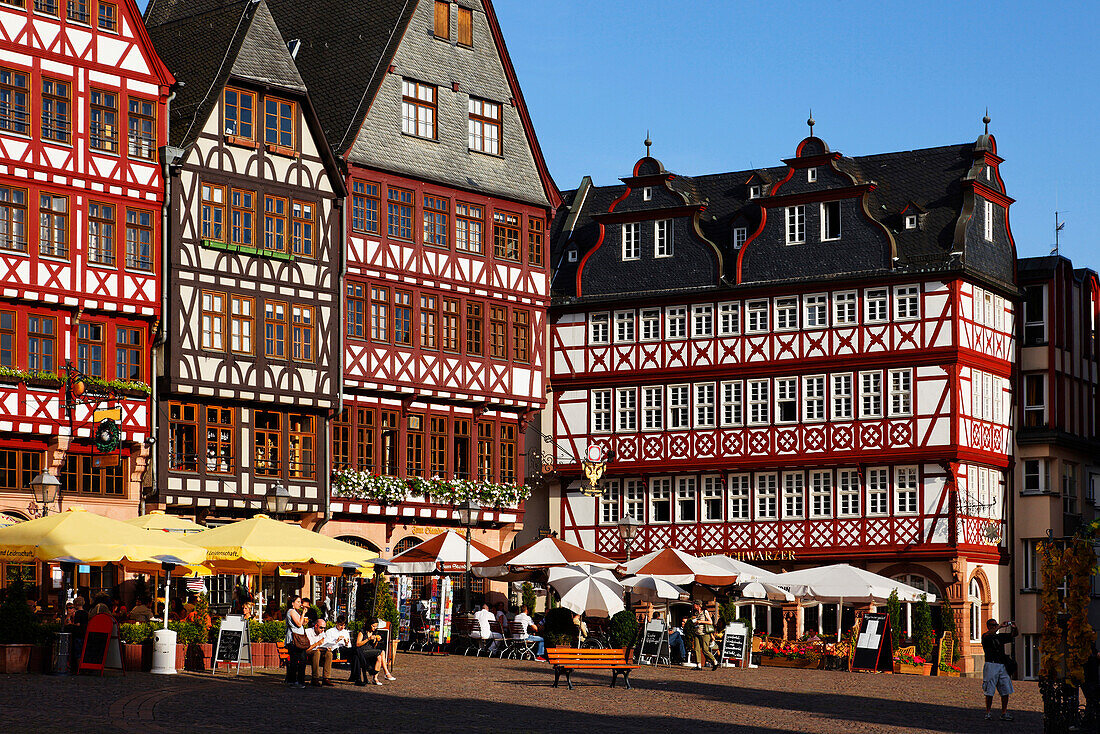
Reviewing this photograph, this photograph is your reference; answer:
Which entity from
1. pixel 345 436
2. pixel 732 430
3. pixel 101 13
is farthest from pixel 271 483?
pixel 732 430

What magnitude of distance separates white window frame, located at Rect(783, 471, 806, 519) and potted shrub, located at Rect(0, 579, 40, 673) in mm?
26355

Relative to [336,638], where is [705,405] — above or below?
above

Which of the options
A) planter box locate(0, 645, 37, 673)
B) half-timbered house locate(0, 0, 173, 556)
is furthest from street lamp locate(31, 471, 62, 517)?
half-timbered house locate(0, 0, 173, 556)

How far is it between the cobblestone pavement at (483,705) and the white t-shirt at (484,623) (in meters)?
3.10

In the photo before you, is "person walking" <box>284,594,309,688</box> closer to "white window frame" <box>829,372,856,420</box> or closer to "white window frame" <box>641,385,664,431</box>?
"white window frame" <box>829,372,856,420</box>

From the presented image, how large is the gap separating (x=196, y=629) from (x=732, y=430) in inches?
942

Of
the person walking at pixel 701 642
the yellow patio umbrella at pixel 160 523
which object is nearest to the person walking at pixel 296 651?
the yellow patio umbrella at pixel 160 523

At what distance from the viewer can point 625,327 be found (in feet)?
178

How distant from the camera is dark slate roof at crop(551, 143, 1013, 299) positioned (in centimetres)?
5106

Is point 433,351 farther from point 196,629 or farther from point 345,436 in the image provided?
point 196,629

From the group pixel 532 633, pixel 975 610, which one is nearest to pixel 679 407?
pixel 975 610

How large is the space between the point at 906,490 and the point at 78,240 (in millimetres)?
22402

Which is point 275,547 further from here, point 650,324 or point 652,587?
point 650,324

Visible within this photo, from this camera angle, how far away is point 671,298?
5338 centimetres
